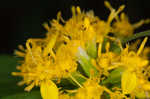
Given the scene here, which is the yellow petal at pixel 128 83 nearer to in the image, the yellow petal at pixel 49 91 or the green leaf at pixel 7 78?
the yellow petal at pixel 49 91

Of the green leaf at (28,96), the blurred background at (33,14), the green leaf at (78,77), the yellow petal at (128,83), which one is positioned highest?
the blurred background at (33,14)

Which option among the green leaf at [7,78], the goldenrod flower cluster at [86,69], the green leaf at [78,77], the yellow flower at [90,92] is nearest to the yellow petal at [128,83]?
the goldenrod flower cluster at [86,69]

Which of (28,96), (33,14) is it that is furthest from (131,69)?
(33,14)

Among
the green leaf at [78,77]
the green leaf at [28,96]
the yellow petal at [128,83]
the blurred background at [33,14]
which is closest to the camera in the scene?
the yellow petal at [128,83]

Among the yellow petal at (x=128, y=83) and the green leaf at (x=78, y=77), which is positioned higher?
the green leaf at (x=78, y=77)

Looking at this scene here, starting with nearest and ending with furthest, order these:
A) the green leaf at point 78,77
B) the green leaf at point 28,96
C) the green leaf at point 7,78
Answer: the green leaf at point 78,77, the green leaf at point 28,96, the green leaf at point 7,78

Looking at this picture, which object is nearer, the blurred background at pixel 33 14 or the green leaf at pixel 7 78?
the green leaf at pixel 7 78

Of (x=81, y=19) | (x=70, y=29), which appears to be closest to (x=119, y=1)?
(x=81, y=19)
